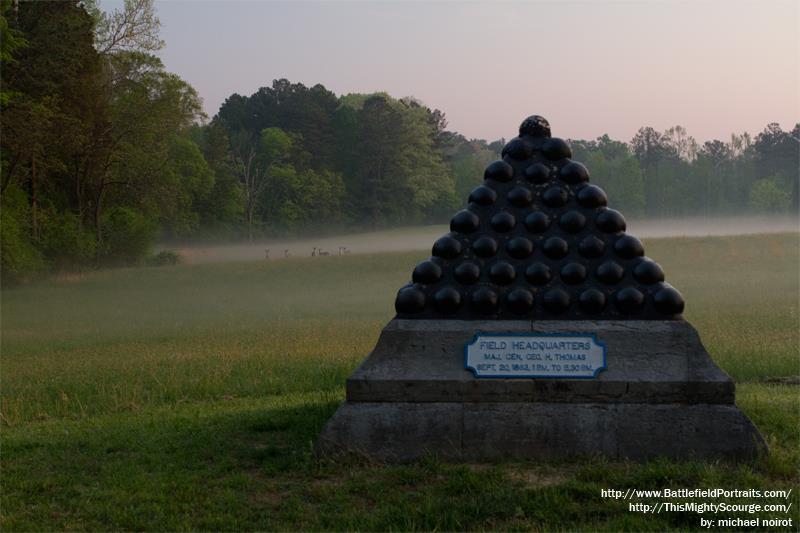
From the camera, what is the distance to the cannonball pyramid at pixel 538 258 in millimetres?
7445

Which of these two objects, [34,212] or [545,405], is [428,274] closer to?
[545,405]

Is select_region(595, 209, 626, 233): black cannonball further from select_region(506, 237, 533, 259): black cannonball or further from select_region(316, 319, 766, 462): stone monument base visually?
select_region(316, 319, 766, 462): stone monument base

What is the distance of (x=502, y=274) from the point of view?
7.53 meters

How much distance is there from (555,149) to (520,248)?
3.37 feet

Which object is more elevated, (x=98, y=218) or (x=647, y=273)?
(x=647, y=273)

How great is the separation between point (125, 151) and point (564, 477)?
43383 millimetres

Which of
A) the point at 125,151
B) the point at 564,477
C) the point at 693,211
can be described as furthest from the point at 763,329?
the point at 693,211

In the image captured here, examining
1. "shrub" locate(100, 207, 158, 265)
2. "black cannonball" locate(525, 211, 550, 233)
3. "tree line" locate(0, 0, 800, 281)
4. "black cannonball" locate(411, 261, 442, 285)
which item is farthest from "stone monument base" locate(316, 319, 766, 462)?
"shrub" locate(100, 207, 158, 265)

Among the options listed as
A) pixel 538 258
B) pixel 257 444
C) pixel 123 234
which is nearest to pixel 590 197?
pixel 538 258

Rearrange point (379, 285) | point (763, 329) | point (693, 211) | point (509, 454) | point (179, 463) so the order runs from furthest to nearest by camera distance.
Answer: point (693, 211)
point (379, 285)
point (763, 329)
point (179, 463)
point (509, 454)

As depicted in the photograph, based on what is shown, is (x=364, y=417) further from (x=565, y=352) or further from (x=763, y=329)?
(x=763, y=329)

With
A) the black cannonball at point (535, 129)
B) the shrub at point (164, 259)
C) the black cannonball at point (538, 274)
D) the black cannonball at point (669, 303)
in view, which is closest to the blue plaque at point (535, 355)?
the black cannonball at point (538, 274)

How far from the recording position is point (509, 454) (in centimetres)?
704

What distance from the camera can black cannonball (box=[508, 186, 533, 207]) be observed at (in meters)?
7.75
